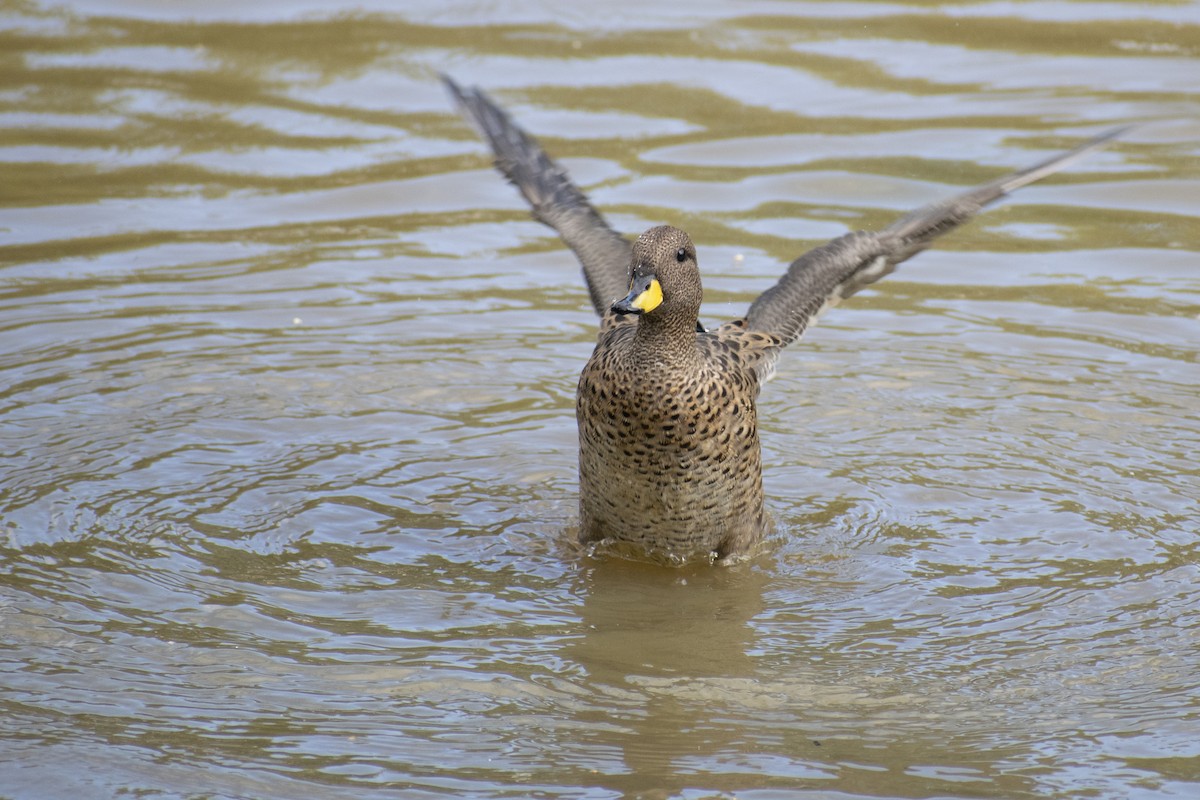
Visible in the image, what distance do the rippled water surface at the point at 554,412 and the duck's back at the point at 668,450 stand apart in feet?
0.75

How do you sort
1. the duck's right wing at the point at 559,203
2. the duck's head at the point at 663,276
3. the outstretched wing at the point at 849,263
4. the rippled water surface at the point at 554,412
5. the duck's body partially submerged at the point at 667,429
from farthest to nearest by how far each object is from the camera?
the duck's right wing at the point at 559,203, the outstretched wing at the point at 849,263, the duck's body partially submerged at the point at 667,429, the duck's head at the point at 663,276, the rippled water surface at the point at 554,412

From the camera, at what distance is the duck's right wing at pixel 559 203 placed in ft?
25.2

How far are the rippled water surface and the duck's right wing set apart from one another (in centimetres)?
87

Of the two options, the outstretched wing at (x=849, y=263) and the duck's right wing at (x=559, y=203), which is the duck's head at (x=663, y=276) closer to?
the duck's right wing at (x=559, y=203)

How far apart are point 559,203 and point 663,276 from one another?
1.94 meters

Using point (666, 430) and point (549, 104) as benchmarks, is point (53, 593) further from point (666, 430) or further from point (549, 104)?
point (549, 104)

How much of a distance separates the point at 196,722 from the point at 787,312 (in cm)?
341

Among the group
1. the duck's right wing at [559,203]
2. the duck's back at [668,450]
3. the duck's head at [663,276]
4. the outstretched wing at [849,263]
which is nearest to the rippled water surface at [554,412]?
the duck's back at [668,450]

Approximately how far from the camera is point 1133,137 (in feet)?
40.3

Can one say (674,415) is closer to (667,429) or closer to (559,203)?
(667,429)

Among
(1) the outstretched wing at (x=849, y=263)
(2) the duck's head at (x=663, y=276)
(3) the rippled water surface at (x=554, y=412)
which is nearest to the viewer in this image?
(3) the rippled water surface at (x=554, y=412)

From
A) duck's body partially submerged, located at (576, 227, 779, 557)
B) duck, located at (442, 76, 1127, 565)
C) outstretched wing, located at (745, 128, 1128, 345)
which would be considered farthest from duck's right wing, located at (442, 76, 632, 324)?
duck's body partially submerged, located at (576, 227, 779, 557)

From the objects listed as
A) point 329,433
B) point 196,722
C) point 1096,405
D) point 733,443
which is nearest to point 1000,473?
point 1096,405

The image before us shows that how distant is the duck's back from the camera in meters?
6.40
